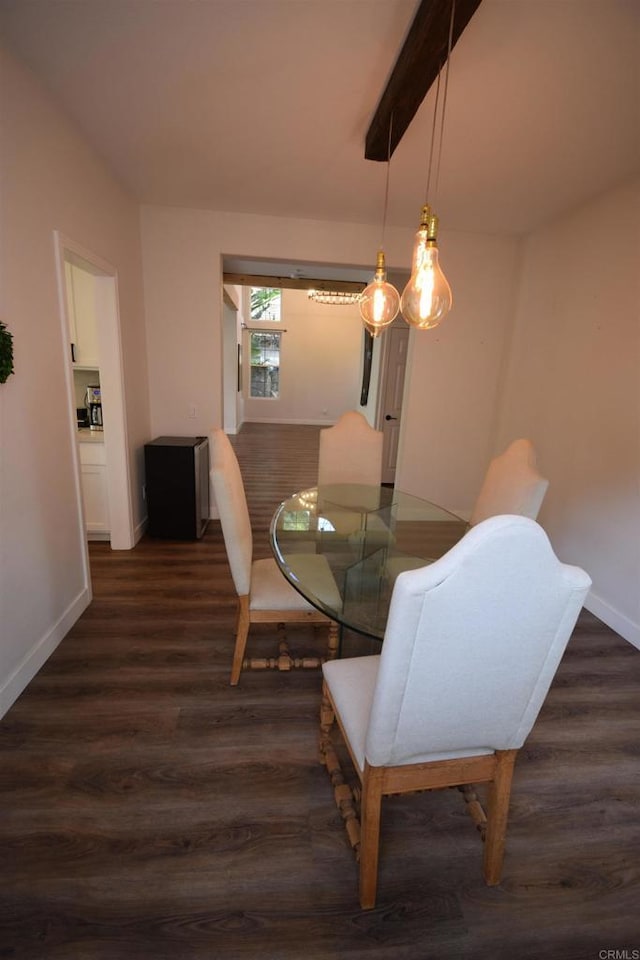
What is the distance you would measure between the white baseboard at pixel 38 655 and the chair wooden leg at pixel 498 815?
1.86 meters

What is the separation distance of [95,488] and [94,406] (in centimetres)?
75

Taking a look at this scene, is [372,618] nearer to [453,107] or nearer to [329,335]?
[453,107]

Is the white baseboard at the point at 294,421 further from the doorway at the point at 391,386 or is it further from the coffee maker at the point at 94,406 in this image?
the coffee maker at the point at 94,406

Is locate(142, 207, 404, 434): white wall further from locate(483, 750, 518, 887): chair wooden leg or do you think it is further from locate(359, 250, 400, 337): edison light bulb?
locate(483, 750, 518, 887): chair wooden leg

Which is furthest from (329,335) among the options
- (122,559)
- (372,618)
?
(372,618)

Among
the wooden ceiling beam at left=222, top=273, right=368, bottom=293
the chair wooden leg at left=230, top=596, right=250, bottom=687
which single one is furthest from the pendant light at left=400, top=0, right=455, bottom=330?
the wooden ceiling beam at left=222, top=273, right=368, bottom=293

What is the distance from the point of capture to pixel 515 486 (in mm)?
2051

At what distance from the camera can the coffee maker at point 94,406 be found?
3453 mm

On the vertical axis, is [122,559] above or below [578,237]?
below

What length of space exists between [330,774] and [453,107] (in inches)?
112

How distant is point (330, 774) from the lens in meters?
1.51

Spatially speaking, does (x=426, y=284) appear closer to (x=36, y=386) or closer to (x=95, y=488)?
(x=36, y=386)

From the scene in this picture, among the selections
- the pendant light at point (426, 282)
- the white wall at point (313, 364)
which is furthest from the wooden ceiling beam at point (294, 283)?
the pendant light at point (426, 282)

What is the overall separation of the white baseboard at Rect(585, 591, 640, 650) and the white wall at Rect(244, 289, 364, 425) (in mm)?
7801
